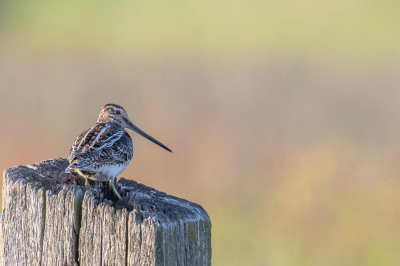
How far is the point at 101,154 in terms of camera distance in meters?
3.68

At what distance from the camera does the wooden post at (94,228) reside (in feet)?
7.20

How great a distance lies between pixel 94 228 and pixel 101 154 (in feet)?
4.68

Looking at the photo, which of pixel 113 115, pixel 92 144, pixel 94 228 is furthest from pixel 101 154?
pixel 94 228

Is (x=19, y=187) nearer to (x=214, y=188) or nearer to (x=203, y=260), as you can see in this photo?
(x=203, y=260)

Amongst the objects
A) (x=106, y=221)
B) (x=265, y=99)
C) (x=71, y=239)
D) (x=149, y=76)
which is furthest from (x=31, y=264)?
(x=149, y=76)

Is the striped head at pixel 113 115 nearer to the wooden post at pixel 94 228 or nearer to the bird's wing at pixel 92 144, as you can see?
the bird's wing at pixel 92 144

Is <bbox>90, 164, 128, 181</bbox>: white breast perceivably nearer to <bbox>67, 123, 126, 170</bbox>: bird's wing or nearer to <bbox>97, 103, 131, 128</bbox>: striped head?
<bbox>67, 123, 126, 170</bbox>: bird's wing

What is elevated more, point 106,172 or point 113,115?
point 113,115

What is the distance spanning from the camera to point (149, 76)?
9172 mm

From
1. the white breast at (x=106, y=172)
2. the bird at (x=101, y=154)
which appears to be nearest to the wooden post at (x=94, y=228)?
the bird at (x=101, y=154)

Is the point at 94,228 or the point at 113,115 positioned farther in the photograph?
the point at 113,115

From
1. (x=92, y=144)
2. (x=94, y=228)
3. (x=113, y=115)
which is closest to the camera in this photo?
(x=94, y=228)

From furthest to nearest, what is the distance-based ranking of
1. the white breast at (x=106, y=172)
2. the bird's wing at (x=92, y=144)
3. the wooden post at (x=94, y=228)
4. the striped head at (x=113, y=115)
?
the striped head at (x=113, y=115)
the white breast at (x=106, y=172)
the bird's wing at (x=92, y=144)
the wooden post at (x=94, y=228)

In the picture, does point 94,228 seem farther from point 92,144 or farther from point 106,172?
point 92,144
